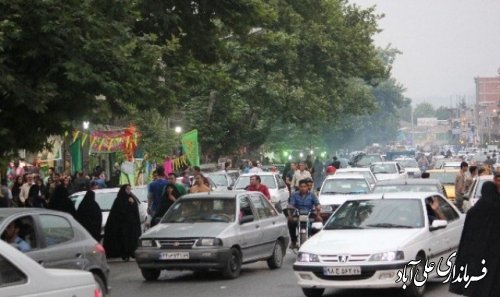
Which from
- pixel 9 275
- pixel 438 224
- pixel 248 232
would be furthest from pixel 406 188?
pixel 9 275

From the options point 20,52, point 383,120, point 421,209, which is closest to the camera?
point 421,209

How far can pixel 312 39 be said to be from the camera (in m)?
47.1

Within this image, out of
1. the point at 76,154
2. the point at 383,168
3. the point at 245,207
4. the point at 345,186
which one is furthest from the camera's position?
the point at 383,168

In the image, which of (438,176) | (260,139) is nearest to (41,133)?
(438,176)

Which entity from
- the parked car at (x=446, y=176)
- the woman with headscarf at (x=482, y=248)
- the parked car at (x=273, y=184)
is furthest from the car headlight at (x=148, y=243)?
the parked car at (x=446, y=176)

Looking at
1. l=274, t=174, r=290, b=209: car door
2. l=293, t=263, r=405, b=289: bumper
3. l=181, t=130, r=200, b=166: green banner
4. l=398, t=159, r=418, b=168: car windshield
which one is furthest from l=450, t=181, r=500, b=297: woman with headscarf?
l=398, t=159, r=418, b=168: car windshield

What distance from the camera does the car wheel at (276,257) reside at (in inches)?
775

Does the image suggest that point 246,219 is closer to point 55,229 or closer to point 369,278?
point 369,278

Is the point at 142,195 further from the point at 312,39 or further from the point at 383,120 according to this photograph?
the point at 383,120

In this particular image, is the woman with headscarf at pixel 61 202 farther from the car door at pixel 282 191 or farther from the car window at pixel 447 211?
the car door at pixel 282 191

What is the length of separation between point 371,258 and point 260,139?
40.1 m

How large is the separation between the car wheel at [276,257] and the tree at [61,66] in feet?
11.8

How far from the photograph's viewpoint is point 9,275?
7.91 m

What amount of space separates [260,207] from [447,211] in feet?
13.8
